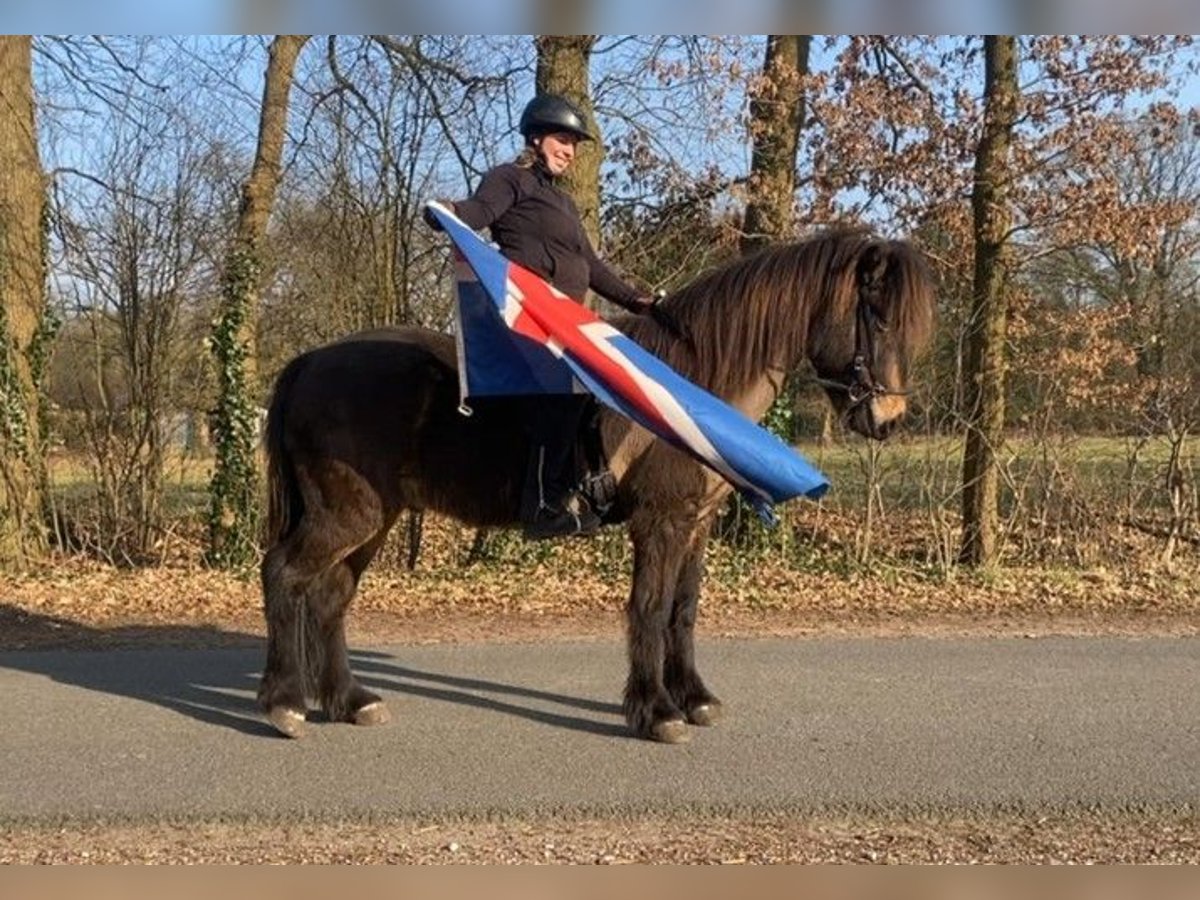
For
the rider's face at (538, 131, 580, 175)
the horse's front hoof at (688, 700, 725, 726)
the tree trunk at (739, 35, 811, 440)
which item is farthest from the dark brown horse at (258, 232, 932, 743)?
the tree trunk at (739, 35, 811, 440)

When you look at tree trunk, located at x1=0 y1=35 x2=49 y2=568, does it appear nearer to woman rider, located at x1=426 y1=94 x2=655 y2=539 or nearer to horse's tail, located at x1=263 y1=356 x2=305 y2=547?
horse's tail, located at x1=263 y1=356 x2=305 y2=547

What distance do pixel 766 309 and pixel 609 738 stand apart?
2.18 meters

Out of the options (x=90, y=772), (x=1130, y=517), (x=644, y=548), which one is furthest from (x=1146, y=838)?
(x=1130, y=517)

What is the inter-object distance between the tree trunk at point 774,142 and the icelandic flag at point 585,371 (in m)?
7.64

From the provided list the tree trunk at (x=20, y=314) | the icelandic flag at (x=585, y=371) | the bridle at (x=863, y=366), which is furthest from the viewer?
the tree trunk at (x=20, y=314)

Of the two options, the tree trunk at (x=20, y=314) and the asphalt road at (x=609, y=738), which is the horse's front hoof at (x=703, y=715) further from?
the tree trunk at (x=20, y=314)

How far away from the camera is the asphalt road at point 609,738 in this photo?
15.4ft

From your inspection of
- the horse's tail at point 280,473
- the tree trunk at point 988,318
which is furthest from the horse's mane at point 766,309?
the tree trunk at point 988,318

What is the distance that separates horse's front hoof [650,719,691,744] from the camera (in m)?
5.42

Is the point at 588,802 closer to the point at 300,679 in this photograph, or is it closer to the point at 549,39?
the point at 300,679

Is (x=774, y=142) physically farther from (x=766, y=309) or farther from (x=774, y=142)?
(x=766, y=309)

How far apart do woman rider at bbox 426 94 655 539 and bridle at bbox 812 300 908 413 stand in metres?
1.25

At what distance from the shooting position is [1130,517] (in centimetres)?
1194

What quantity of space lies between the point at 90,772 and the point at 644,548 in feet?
8.76
